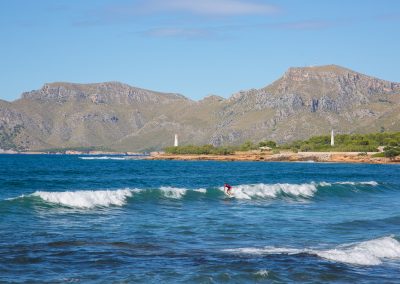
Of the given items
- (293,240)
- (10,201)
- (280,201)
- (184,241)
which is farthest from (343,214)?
(10,201)

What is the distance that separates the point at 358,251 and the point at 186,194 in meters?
27.5

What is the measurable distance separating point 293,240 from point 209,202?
1960 centimetres

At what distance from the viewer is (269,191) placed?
55375mm

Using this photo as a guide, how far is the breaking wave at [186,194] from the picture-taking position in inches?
1657

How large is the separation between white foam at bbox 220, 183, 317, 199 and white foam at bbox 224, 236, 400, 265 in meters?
25.3

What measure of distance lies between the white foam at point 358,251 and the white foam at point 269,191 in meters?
25.3

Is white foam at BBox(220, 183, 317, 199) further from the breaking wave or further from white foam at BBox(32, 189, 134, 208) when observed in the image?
white foam at BBox(32, 189, 134, 208)

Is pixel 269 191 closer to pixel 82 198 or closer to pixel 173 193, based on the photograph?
pixel 173 193

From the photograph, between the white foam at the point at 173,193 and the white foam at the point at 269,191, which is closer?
the white foam at the point at 173,193

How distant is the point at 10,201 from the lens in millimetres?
39281

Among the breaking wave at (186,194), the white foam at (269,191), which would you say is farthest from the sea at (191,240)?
the white foam at (269,191)

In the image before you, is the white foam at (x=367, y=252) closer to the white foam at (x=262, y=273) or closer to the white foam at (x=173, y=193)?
the white foam at (x=262, y=273)

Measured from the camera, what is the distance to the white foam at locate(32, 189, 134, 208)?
41.6m

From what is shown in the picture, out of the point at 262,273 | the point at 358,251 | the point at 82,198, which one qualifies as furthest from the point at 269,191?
the point at 262,273
